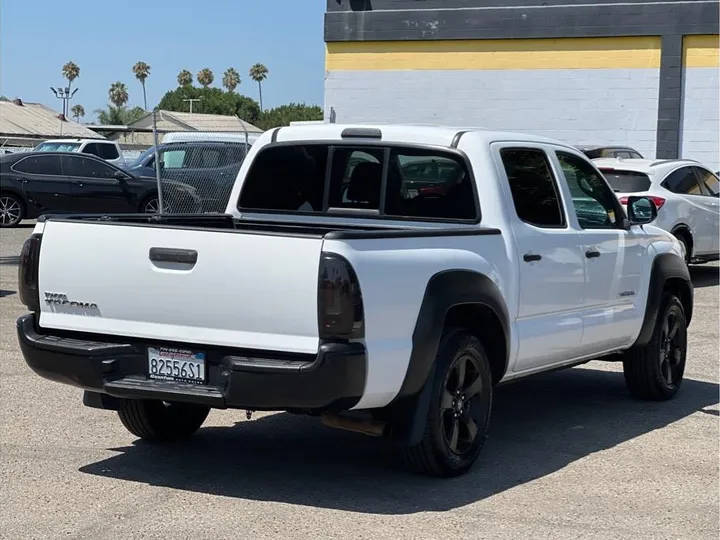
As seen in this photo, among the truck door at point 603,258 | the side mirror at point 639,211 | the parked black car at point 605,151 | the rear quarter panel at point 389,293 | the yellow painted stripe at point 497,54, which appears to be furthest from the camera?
the yellow painted stripe at point 497,54

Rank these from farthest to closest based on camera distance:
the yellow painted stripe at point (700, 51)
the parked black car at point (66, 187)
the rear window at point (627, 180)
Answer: the yellow painted stripe at point (700, 51), the parked black car at point (66, 187), the rear window at point (627, 180)

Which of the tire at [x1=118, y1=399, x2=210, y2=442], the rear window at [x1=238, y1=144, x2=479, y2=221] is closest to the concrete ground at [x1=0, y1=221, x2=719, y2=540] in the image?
the tire at [x1=118, y1=399, x2=210, y2=442]

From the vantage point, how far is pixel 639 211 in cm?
862

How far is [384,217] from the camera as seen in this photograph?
750 centimetres

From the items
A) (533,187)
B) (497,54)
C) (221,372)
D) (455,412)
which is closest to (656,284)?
(533,187)

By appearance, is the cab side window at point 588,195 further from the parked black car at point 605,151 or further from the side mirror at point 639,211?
the parked black car at point 605,151

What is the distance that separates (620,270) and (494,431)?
1375mm

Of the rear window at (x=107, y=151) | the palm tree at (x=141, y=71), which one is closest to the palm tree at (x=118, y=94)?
the palm tree at (x=141, y=71)

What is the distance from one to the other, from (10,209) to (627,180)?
502 inches

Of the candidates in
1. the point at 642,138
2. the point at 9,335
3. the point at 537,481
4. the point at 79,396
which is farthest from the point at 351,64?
the point at 537,481

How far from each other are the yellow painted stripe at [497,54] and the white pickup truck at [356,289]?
65.5ft

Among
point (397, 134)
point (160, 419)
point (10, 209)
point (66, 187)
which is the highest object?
point (397, 134)

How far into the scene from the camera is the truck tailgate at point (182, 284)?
228 inches

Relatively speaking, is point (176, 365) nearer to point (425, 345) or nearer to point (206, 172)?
point (425, 345)
